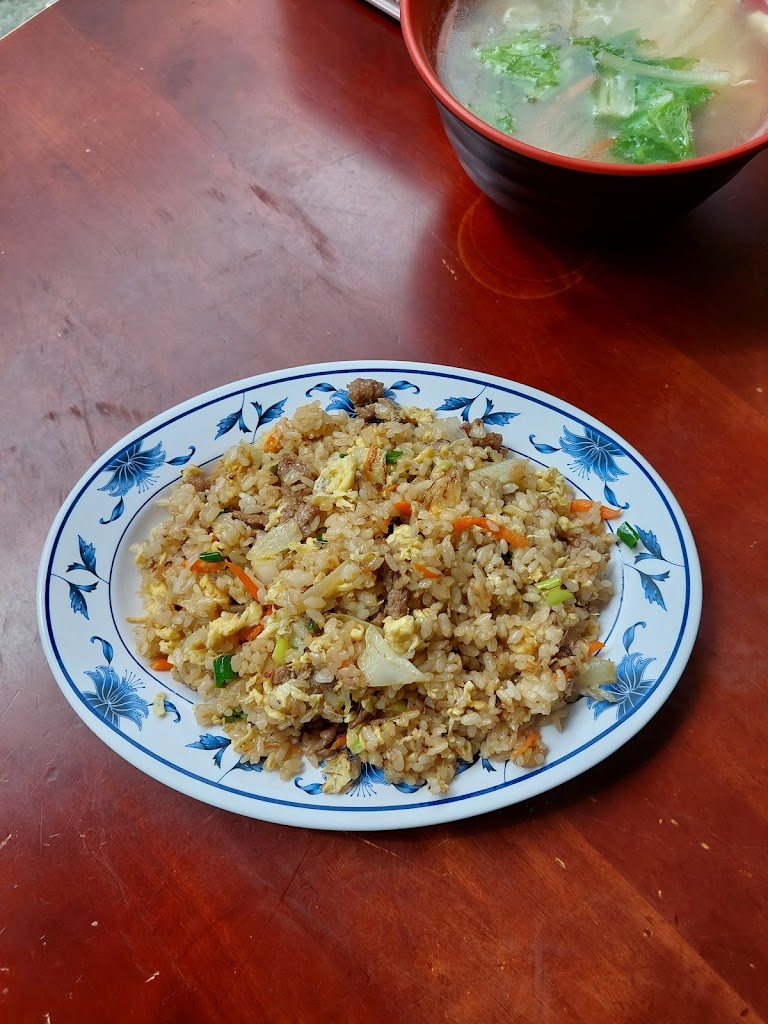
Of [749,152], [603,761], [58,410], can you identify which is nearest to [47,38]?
[58,410]

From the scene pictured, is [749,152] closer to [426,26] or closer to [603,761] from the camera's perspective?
[426,26]

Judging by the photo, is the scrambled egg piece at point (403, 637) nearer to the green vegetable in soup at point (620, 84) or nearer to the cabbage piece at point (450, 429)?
the cabbage piece at point (450, 429)

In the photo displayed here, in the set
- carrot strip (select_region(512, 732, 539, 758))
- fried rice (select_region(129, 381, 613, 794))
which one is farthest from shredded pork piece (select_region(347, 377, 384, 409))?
carrot strip (select_region(512, 732, 539, 758))

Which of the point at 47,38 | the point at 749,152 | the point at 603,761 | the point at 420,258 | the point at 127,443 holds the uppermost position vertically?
the point at 749,152

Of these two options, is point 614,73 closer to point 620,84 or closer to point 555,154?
point 620,84

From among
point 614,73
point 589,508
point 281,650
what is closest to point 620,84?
point 614,73

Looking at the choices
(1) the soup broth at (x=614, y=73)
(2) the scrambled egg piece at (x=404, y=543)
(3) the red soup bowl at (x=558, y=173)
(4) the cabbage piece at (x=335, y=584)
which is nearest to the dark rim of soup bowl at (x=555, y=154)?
(3) the red soup bowl at (x=558, y=173)

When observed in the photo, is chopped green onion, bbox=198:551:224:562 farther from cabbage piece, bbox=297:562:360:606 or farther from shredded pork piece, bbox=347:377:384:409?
shredded pork piece, bbox=347:377:384:409
